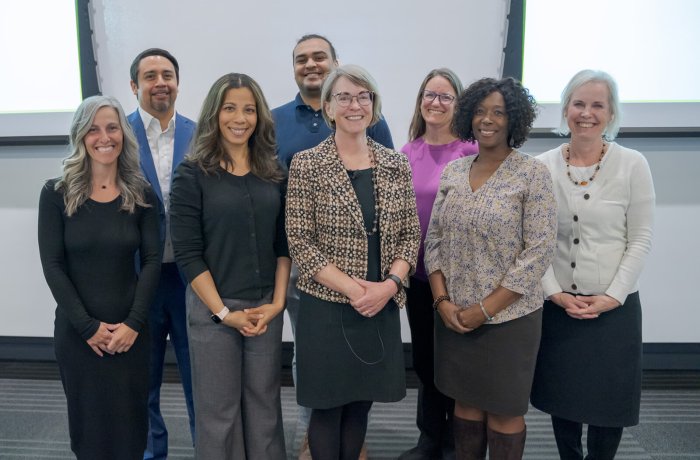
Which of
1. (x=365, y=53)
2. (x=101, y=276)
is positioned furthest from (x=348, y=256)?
(x=365, y=53)

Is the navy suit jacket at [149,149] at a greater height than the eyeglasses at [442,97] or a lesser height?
lesser

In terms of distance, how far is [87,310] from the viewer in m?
1.64

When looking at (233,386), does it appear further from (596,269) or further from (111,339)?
(596,269)

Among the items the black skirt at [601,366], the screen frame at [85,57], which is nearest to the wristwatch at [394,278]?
the black skirt at [601,366]

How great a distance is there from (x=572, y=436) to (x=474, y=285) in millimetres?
775

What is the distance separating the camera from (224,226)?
62.1 inches

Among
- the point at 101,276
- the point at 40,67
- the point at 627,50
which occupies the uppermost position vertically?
the point at 627,50

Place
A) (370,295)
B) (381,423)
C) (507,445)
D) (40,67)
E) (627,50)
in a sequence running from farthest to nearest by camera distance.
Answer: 1. (40,67)
2. (627,50)
3. (381,423)
4. (507,445)
5. (370,295)

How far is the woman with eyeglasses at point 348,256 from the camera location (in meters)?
1.56

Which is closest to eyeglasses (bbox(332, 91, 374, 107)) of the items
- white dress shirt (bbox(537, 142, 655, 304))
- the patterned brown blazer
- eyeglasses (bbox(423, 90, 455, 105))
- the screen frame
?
the patterned brown blazer

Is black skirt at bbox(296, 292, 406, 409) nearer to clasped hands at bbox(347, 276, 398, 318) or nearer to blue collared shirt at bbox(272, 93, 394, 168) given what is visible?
clasped hands at bbox(347, 276, 398, 318)

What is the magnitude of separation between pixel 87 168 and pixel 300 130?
2.62 ft

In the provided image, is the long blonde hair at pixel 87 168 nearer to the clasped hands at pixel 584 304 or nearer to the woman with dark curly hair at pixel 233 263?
the woman with dark curly hair at pixel 233 263

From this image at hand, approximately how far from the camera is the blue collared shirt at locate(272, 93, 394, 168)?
202cm
